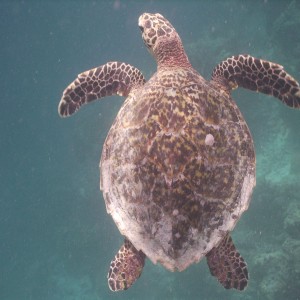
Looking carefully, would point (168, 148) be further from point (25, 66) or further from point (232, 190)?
point (25, 66)

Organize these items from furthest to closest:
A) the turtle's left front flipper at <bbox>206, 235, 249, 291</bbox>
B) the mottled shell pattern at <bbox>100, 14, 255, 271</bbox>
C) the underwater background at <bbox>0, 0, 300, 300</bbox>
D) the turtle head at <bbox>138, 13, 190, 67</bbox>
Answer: the underwater background at <bbox>0, 0, 300, 300</bbox>
the turtle head at <bbox>138, 13, 190, 67</bbox>
the turtle's left front flipper at <bbox>206, 235, 249, 291</bbox>
the mottled shell pattern at <bbox>100, 14, 255, 271</bbox>

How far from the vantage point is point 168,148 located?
109 inches

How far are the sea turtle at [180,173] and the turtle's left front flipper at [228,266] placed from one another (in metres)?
0.01

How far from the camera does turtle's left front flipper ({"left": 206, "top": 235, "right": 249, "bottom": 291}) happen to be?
133 inches

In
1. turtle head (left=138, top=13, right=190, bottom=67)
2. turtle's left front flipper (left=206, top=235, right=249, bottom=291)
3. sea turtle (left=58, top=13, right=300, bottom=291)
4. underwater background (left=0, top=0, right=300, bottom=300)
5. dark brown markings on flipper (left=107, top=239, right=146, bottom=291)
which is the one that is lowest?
underwater background (left=0, top=0, right=300, bottom=300)

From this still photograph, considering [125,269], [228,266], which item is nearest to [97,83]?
[125,269]

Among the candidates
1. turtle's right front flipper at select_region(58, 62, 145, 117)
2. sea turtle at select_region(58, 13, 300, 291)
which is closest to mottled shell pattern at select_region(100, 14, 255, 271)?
sea turtle at select_region(58, 13, 300, 291)

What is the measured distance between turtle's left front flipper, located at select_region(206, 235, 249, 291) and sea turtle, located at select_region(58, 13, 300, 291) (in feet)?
0.03

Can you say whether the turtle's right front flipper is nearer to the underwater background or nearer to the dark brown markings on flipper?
the dark brown markings on flipper

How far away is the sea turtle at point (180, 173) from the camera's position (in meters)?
2.73

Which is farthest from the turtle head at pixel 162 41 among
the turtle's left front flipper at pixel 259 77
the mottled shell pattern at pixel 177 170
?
the mottled shell pattern at pixel 177 170

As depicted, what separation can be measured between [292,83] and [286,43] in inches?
634

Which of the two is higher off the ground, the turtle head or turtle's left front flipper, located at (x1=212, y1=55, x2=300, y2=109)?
the turtle head

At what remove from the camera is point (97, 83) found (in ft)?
13.6
